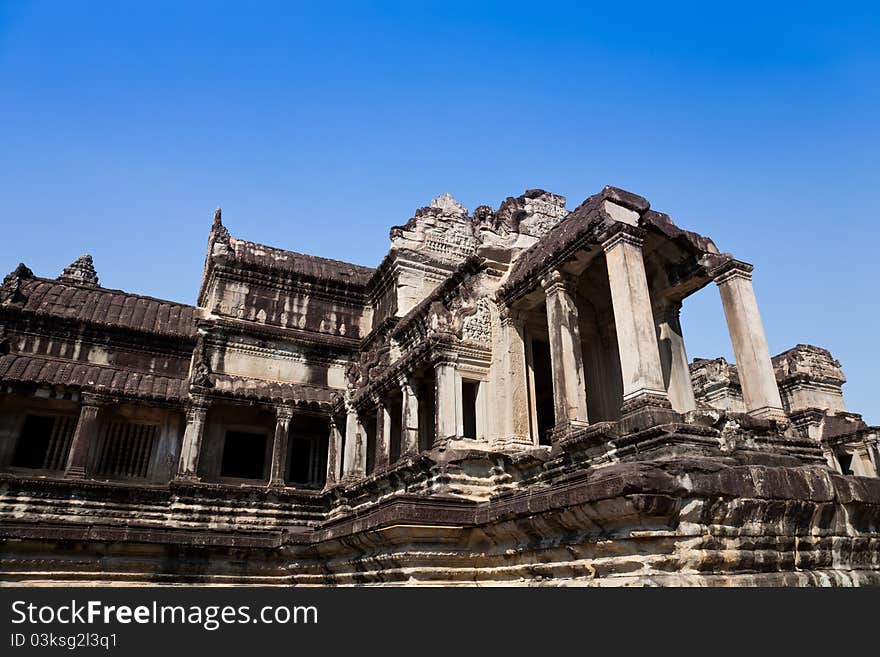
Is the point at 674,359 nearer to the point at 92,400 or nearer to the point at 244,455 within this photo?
the point at 244,455

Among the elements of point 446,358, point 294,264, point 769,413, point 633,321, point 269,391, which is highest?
point 294,264

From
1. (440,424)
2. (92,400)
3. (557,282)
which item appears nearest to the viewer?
(557,282)

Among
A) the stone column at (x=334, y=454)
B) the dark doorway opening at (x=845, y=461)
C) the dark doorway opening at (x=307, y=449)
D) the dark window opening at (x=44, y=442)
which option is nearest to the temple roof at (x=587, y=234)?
the stone column at (x=334, y=454)

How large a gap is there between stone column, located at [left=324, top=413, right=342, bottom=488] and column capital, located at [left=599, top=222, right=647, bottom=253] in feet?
34.8

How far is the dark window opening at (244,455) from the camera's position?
1855cm

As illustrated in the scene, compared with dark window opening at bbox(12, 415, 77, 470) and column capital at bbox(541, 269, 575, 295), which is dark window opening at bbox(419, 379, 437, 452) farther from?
dark window opening at bbox(12, 415, 77, 470)

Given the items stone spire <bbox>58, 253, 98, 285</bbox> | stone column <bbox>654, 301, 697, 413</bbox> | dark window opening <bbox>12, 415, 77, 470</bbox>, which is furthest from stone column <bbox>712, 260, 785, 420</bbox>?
stone spire <bbox>58, 253, 98, 285</bbox>

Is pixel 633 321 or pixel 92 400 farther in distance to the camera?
pixel 92 400

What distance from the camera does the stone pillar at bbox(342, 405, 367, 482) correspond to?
616 inches

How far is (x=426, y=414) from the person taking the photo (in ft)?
45.4

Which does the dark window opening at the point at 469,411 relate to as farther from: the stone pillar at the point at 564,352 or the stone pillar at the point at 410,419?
the stone pillar at the point at 564,352

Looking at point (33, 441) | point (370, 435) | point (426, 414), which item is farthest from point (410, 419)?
point (33, 441)

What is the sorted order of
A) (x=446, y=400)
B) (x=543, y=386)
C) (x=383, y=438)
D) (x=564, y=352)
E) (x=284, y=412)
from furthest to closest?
(x=284, y=412) → (x=543, y=386) → (x=383, y=438) → (x=446, y=400) → (x=564, y=352)

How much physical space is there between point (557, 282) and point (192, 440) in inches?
481
